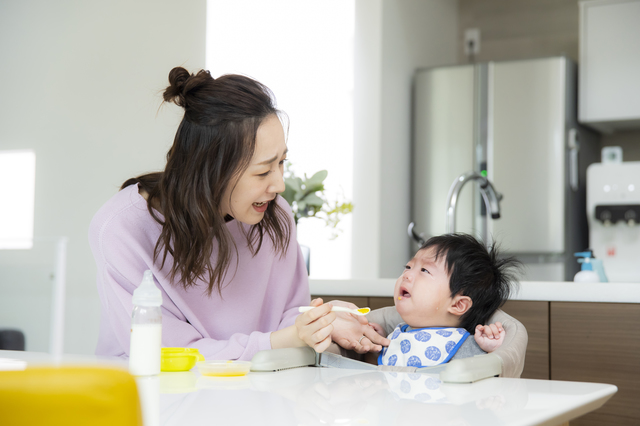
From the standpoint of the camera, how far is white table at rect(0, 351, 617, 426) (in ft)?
2.19

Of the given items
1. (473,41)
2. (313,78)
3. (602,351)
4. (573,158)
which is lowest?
(602,351)

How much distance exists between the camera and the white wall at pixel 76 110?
9.06 feet

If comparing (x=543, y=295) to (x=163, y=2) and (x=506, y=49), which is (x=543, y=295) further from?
(x=506, y=49)

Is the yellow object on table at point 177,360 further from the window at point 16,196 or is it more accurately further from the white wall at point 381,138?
the white wall at point 381,138

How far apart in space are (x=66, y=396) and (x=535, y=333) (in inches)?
63.2

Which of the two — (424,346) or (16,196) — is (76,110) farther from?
(424,346)

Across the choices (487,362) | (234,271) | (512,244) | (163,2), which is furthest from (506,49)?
(487,362)

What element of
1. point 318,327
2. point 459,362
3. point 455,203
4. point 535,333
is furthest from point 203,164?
point 455,203

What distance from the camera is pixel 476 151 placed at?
3.79 m

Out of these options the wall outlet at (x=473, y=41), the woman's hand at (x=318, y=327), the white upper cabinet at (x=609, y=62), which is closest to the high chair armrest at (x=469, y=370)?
the woman's hand at (x=318, y=327)

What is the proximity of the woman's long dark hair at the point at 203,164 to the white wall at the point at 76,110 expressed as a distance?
62.1 inches

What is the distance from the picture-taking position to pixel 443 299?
1.41 m

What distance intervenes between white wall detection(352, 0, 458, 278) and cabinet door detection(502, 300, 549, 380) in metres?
1.97

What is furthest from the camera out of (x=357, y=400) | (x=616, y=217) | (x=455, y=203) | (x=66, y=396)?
(x=616, y=217)
